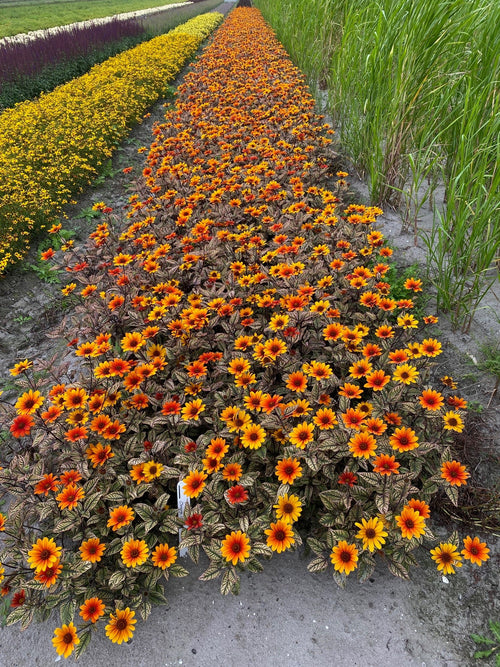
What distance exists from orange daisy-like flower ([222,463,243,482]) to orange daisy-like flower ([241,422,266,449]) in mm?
94

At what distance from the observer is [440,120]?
306 centimetres

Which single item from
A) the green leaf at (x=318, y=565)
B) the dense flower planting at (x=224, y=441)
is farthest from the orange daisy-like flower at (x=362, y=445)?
the green leaf at (x=318, y=565)

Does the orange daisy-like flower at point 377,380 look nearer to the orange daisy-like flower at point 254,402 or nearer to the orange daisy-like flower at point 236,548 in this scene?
the orange daisy-like flower at point 254,402

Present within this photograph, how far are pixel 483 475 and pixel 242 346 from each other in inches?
51.0

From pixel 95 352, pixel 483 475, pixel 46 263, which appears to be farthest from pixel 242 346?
pixel 46 263

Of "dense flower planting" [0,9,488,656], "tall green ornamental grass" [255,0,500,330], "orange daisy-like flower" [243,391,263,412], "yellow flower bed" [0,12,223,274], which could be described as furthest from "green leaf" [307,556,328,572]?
"yellow flower bed" [0,12,223,274]

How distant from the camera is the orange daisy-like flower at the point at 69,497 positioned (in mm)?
1534

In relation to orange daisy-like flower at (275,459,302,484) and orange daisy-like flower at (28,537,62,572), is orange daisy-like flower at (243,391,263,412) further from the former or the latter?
orange daisy-like flower at (28,537,62,572)

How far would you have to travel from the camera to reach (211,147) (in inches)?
167

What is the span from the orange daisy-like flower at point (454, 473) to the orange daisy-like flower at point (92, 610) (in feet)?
4.37

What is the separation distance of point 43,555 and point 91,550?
0.53ft

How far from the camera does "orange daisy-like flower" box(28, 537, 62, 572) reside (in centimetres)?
139

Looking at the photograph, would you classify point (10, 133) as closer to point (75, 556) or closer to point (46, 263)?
point (46, 263)

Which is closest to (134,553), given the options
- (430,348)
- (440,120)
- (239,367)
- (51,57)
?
(239,367)
